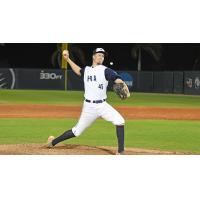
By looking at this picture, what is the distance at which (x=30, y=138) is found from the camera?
1116 centimetres

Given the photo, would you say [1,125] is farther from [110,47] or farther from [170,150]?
[110,47]

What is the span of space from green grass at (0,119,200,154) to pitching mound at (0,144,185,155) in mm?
Answer: 707

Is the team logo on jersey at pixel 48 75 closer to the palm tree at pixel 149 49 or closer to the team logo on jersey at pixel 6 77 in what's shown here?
the team logo on jersey at pixel 6 77

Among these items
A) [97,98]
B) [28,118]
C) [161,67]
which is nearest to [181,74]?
[161,67]

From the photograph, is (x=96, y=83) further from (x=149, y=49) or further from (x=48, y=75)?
(x=149, y=49)

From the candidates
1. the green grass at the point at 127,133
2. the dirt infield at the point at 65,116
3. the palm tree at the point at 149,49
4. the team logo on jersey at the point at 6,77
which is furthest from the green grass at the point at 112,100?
the palm tree at the point at 149,49

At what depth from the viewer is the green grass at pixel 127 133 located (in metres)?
10.6

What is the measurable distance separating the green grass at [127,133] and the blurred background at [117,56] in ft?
79.5

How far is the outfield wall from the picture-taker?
107 ft

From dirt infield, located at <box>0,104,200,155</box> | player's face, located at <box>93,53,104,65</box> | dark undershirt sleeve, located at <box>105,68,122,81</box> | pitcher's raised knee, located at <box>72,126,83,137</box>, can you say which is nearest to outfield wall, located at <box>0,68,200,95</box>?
dirt infield, located at <box>0,104,200,155</box>

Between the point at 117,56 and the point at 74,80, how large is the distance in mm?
7471

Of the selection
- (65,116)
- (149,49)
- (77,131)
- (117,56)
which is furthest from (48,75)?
(77,131)

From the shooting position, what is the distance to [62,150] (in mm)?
9234

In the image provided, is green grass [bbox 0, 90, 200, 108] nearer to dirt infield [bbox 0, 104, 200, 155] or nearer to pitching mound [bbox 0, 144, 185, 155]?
dirt infield [bbox 0, 104, 200, 155]
